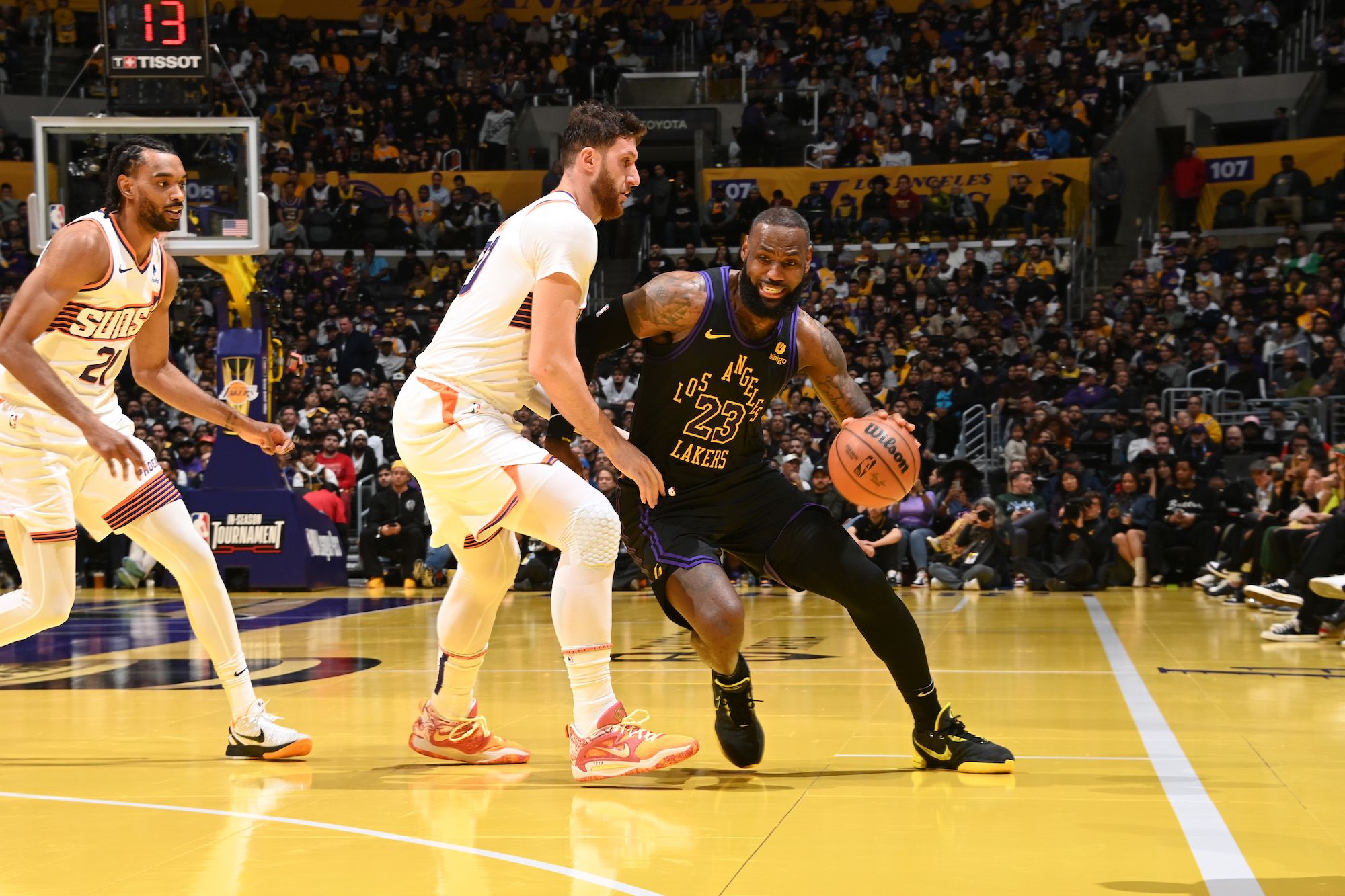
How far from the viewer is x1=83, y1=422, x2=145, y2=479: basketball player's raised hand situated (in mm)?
4891

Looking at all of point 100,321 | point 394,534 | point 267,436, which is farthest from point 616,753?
point 394,534

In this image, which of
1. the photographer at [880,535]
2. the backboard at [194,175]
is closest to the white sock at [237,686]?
the photographer at [880,535]

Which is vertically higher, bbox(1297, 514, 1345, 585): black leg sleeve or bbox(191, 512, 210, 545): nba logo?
bbox(1297, 514, 1345, 585): black leg sleeve

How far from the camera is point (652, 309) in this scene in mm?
5234

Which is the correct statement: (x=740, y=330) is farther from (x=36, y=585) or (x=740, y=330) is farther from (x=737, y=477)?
(x=36, y=585)

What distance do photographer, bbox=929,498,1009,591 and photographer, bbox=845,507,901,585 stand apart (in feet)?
1.59

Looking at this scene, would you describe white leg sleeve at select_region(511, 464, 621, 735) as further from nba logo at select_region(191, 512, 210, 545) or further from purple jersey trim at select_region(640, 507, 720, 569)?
nba logo at select_region(191, 512, 210, 545)

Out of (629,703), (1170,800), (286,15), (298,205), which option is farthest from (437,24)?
(1170,800)

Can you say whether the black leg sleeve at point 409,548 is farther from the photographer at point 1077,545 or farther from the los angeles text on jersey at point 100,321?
the los angeles text on jersey at point 100,321

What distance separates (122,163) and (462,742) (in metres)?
2.54

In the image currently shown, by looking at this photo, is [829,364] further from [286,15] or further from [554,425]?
[286,15]

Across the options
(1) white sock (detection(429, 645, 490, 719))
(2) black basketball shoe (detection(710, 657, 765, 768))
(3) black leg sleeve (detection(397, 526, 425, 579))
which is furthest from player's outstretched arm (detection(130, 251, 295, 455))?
(3) black leg sleeve (detection(397, 526, 425, 579))

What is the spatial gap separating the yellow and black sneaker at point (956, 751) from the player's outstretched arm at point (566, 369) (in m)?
1.30

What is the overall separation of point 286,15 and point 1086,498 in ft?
76.8
